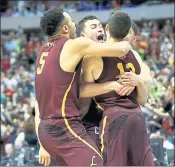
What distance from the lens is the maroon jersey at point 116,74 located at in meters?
5.93

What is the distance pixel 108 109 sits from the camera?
5996mm

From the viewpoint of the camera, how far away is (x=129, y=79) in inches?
233

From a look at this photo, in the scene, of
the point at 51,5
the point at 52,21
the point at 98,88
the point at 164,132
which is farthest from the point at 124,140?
the point at 51,5

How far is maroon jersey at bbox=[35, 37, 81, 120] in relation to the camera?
5.75 meters

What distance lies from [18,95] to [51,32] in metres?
13.8

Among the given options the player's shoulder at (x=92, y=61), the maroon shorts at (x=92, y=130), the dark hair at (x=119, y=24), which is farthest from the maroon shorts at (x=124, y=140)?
the dark hair at (x=119, y=24)

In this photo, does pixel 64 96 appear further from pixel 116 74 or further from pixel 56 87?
pixel 116 74

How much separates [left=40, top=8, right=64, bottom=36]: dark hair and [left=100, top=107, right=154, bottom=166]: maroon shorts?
875mm

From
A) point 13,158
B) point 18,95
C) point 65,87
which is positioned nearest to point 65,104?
point 65,87

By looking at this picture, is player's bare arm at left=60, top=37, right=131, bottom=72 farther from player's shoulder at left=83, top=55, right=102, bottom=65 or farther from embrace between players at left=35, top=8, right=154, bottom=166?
player's shoulder at left=83, top=55, right=102, bottom=65

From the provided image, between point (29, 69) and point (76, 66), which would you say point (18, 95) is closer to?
point (29, 69)

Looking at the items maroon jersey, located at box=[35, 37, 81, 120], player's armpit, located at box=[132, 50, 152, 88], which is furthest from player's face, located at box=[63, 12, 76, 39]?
player's armpit, located at box=[132, 50, 152, 88]

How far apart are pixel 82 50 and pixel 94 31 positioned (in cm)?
63

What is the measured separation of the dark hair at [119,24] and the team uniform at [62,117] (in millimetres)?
436
